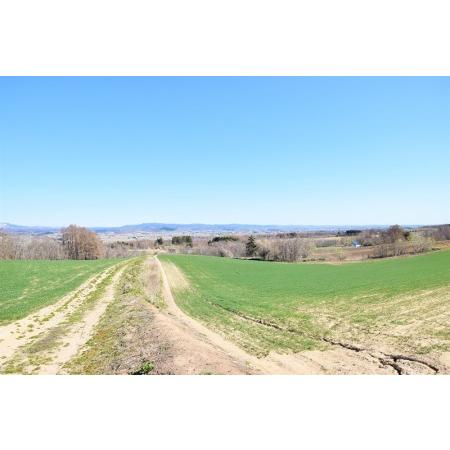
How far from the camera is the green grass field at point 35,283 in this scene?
17.2m

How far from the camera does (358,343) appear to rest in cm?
1202

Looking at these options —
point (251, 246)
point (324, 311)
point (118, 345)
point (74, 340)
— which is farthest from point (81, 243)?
point (251, 246)

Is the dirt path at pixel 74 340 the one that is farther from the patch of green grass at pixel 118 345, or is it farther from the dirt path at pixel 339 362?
the dirt path at pixel 339 362

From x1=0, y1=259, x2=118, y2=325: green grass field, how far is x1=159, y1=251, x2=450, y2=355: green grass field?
8457 millimetres

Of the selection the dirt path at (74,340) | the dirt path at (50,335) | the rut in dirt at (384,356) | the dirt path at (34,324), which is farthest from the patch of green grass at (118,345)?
the rut in dirt at (384,356)

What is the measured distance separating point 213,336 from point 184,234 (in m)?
63.8

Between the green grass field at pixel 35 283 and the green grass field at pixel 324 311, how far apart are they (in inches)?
333

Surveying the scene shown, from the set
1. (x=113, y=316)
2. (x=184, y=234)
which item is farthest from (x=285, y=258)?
(x=113, y=316)

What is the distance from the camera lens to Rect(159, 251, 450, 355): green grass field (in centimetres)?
1248

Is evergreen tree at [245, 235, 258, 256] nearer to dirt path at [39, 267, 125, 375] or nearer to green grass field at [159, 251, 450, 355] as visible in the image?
green grass field at [159, 251, 450, 355]

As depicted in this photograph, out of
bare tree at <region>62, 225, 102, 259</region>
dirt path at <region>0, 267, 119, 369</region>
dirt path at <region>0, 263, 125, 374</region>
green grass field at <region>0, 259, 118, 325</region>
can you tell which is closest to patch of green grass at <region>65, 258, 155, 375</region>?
dirt path at <region>0, 263, 125, 374</region>

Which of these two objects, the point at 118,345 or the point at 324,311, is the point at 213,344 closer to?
the point at 118,345

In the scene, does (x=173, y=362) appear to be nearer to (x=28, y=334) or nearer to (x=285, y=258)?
(x=28, y=334)

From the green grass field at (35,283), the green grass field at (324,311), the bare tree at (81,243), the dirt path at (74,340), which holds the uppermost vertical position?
the bare tree at (81,243)
